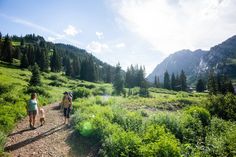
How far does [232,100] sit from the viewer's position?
77.5ft

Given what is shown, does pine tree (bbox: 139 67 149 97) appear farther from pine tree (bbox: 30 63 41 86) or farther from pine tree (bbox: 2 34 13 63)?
pine tree (bbox: 2 34 13 63)

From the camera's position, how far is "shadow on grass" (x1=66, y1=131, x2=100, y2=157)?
1174 centimetres

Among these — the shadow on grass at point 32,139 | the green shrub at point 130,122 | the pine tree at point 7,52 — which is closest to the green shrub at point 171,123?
the green shrub at point 130,122

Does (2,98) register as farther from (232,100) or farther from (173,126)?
(232,100)

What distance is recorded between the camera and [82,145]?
12789mm

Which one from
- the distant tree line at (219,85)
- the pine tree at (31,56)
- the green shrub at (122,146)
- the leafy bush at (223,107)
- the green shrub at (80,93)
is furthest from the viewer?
the pine tree at (31,56)

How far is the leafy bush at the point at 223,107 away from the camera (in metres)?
21.9

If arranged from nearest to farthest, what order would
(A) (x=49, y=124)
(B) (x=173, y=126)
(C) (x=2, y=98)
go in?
1. (B) (x=173, y=126)
2. (A) (x=49, y=124)
3. (C) (x=2, y=98)

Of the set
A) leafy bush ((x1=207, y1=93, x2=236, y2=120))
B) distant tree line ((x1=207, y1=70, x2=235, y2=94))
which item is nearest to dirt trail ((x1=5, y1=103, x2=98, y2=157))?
leafy bush ((x1=207, y1=93, x2=236, y2=120))

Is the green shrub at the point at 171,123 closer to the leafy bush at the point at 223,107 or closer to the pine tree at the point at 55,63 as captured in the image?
the leafy bush at the point at 223,107

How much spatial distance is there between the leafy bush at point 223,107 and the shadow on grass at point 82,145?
14413 millimetres

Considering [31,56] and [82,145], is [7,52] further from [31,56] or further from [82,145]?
[82,145]

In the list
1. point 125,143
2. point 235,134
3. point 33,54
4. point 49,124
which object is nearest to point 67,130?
point 49,124

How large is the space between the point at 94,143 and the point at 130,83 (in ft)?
309
